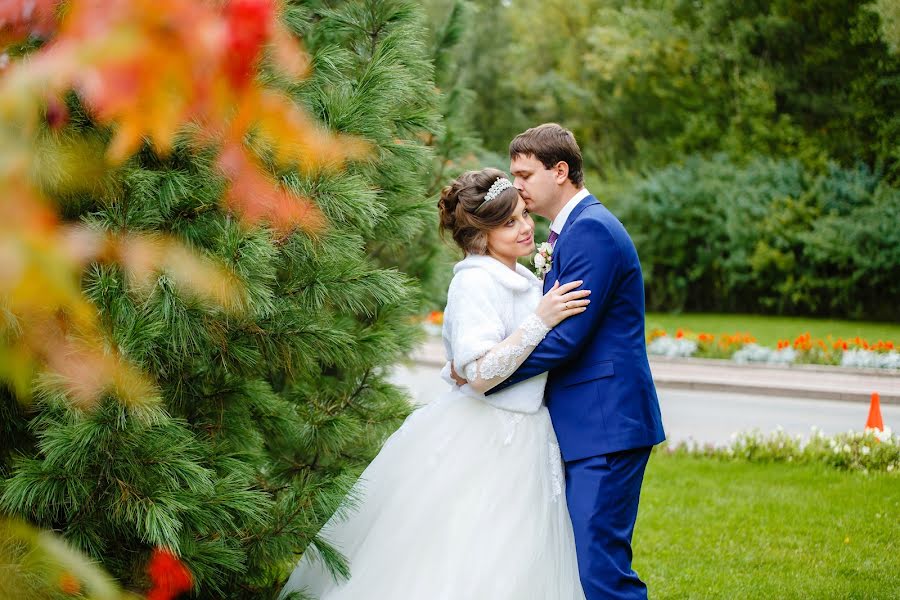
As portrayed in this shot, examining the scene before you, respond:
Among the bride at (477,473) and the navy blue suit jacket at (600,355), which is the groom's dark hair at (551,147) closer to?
the bride at (477,473)

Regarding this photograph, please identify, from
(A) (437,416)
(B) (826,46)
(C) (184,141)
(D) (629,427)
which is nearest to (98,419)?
(C) (184,141)

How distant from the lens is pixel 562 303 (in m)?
3.18

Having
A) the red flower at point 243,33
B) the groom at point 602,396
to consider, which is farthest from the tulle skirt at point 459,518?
the red flower at point 243,33

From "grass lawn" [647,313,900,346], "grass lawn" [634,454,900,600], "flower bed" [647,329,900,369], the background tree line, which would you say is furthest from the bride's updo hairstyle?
"grass lawn" [647,313,900,346]

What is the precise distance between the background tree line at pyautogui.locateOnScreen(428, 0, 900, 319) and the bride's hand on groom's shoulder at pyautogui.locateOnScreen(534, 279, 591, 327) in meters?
13.0

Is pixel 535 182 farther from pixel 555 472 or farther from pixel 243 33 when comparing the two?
pixel 243 33

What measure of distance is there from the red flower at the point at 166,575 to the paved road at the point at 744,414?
619cm

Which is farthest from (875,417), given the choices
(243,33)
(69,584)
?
(243,33)

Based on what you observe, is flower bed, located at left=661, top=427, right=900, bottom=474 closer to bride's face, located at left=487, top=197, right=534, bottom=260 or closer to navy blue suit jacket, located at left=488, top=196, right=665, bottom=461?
navy blue suit jacket, located at left=488, top=196, right=665, bottom=461

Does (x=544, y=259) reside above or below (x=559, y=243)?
below

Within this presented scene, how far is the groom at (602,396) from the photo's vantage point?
3188 mm

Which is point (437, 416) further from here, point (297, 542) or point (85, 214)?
point (85, 214)

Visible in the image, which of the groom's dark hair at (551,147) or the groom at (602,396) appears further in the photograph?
the groom's dark hair at (551,147)

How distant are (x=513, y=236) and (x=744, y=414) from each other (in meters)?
7.58
